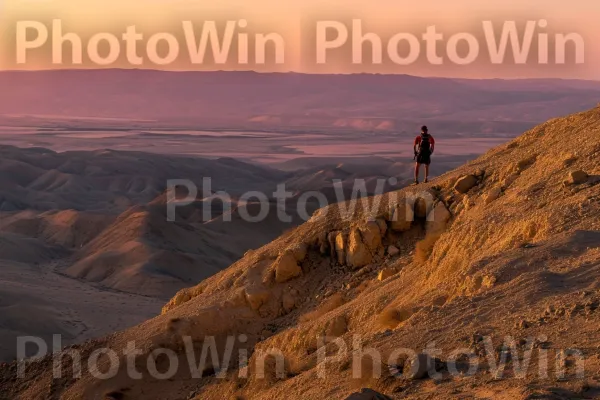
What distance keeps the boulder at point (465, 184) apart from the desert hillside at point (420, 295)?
0.05ft

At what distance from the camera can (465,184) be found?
11852mm

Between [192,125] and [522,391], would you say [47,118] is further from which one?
[522,391]

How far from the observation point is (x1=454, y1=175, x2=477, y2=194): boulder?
11828mm

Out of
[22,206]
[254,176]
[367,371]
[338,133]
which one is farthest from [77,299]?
[338,133]

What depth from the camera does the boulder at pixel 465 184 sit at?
11828 millimetres

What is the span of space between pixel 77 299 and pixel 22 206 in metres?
31.4

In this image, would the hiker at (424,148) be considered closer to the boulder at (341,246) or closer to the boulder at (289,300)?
the boulder at (341,246)

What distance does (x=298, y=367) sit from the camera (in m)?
9.02

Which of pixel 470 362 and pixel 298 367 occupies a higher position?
pixel 470 362

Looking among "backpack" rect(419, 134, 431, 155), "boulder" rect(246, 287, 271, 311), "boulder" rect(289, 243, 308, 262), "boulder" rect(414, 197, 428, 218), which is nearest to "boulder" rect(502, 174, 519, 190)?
"boulder" rect(414, 197, 428, 218)

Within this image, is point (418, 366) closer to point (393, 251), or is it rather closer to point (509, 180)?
point (393, 251)

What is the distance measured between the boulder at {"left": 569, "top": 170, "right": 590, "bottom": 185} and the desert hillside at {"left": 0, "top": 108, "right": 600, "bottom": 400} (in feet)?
0.17

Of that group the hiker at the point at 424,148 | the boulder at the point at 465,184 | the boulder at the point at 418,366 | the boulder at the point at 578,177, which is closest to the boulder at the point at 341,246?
the boulder at the point at 465,184

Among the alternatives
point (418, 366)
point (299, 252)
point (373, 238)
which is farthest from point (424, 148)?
point (418, 366)
